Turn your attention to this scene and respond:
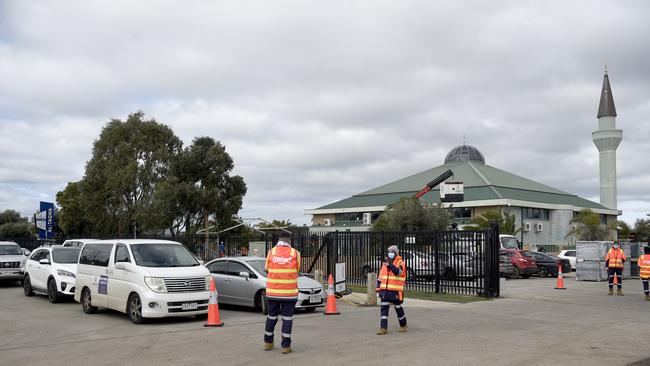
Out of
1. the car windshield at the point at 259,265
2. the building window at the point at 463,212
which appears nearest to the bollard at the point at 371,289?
the car windshield at the point at 259,265

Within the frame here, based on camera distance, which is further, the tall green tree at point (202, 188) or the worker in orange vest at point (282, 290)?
the tall green tree at point (202, 188)

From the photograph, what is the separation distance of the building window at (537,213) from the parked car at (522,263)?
4179 centimetres

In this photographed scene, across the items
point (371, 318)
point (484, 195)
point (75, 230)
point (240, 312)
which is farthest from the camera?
point (484, 195)

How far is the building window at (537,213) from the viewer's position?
2794 inches

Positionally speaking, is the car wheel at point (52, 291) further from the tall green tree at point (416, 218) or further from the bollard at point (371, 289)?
the tall green tree at point (416, 218)

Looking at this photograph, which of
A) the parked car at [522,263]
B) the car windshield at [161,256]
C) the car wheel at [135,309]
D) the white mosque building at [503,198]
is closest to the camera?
the car wheel at [135,309]

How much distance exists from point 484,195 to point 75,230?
42746 mm

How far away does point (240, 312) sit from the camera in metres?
15.8

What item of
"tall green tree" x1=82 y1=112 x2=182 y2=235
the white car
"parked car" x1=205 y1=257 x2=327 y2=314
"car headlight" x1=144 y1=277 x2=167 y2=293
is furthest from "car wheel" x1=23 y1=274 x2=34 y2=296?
"tall green tree" x1=82 y1=112 x2=182 y2=235

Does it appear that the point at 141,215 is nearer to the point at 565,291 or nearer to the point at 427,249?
the point at 427,249

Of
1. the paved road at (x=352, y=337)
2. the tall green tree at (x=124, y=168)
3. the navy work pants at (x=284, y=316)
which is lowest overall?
the paved road at (x=352, y=337)

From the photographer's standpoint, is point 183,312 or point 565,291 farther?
point 565,291

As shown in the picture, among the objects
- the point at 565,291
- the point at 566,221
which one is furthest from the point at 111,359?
the point at 566,221

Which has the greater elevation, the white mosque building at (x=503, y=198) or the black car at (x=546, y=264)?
the white mosque building at (x=503, y=198)
